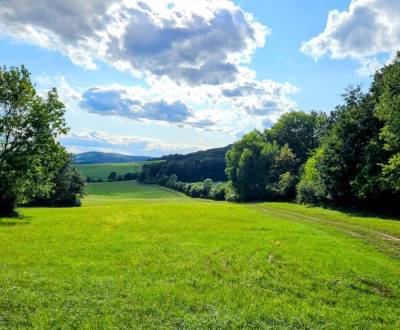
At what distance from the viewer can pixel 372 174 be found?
53.1 metres

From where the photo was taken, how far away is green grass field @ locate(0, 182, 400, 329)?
Result: 1372 cm

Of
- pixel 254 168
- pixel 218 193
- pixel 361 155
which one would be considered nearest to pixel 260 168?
pixel 254 168

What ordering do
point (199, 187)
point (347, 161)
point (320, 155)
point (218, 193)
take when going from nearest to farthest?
point (347, 161), point (320, 155), point (218, 193), point (199, 187)

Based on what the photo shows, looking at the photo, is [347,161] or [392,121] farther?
[347,161]

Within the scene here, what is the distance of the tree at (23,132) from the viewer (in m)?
43.5

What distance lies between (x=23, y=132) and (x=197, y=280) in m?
35.2

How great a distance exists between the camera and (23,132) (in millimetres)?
44625

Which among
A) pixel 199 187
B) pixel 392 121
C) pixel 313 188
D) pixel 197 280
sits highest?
pixel 392 121

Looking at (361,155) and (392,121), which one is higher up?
(392,121)

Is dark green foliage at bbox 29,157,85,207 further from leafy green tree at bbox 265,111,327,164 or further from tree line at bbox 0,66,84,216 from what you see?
leafy green tree at bbox 265,111,327,164

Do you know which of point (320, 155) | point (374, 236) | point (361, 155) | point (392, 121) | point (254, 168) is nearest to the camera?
point (374, 236)

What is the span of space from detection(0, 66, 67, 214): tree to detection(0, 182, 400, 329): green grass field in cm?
1422

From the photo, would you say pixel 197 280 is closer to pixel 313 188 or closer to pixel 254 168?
pixel 313 188

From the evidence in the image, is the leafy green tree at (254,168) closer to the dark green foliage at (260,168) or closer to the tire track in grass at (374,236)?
the dark green foliage at (260,168)
